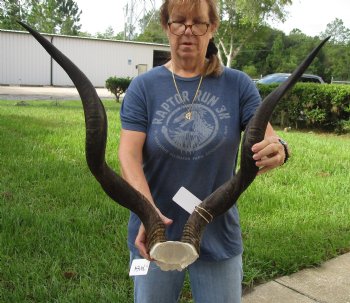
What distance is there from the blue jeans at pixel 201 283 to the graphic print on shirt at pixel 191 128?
57cm

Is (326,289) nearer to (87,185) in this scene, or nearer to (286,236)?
(286,236)

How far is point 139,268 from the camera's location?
2146 millimetres

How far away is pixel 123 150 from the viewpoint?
7.54ft

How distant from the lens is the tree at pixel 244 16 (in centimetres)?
3159

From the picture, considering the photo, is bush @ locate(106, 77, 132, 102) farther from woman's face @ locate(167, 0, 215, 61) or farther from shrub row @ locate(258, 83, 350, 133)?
woman's face @ locate(167, 0, 215, 61)

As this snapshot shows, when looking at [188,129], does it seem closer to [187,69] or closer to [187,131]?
[187,131]

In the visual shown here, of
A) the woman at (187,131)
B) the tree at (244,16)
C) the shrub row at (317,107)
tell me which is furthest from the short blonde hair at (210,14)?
the tree at (244,16)

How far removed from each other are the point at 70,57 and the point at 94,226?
3578 centimetres

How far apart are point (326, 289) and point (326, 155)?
5.24m

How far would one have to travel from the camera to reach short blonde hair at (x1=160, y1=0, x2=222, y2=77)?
224 centimetres

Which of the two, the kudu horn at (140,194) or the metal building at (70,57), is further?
the metal building at (70,57)

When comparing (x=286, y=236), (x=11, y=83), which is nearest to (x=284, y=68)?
(x=11, y=83)

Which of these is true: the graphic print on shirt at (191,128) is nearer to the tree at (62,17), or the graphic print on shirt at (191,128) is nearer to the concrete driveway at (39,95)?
the concrete driveway at (39,95)

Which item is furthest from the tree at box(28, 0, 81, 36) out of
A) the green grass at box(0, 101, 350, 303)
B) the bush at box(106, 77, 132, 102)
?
the green grass at box(0, 101, 350, 303)
